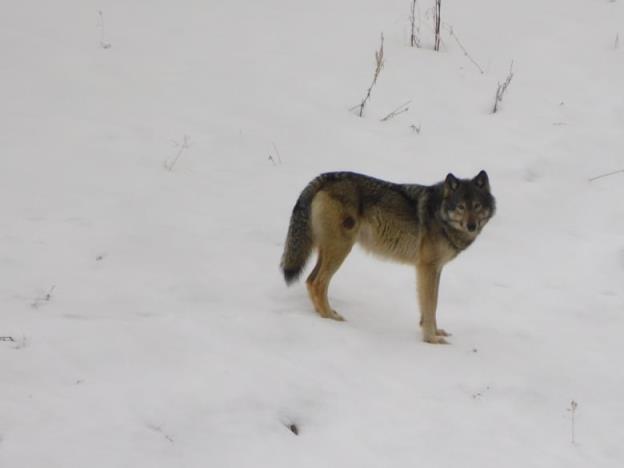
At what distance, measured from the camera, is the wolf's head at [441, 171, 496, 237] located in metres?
6.38

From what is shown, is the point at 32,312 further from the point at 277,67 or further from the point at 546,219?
the point at 277,67

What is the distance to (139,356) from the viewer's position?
16.4 ft

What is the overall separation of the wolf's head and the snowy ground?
3.16ft

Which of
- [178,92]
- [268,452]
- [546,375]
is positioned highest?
[178,92]

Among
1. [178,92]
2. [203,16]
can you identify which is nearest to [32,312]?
[178,92]

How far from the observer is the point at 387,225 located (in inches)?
258

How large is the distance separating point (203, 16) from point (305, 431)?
8961 millimetres

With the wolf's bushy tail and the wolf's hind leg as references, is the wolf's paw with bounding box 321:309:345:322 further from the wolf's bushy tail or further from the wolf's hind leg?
the wolf's bushy tail

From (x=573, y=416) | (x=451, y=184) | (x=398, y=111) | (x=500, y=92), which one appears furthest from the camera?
(x=500, y=92)

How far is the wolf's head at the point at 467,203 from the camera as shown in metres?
6.38

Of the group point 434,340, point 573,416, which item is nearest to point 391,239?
point 434,340

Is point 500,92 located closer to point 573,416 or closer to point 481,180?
point 481,180

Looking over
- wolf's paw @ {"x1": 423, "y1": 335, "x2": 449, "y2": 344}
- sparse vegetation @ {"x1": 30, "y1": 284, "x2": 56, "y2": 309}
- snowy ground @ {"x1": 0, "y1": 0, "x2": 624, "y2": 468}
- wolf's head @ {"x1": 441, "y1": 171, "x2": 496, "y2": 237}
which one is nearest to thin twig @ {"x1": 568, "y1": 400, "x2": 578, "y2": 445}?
snowy ground @ {"x1": 0, "y1": 0, "x2": 624, "y2": 468}

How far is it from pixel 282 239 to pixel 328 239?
131 centimetres
